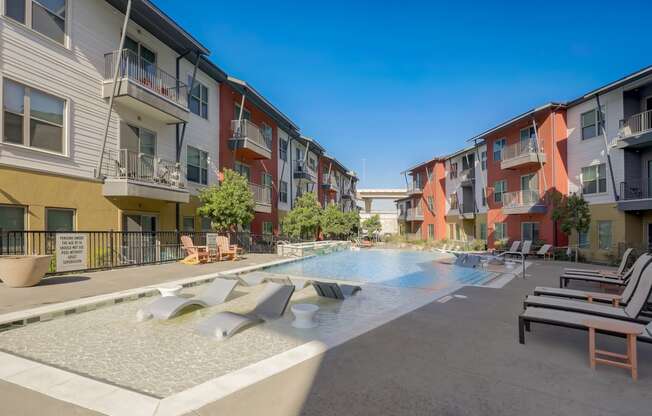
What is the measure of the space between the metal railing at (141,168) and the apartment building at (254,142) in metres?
4.82

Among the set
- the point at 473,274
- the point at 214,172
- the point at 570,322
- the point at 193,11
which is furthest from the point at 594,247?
the point at 193,11

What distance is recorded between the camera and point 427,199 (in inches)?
1575

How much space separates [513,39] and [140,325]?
2206 centimetres

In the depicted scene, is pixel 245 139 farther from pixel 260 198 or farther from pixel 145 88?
pixel 145 88

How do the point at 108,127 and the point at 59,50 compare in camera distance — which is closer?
the point at 59,50

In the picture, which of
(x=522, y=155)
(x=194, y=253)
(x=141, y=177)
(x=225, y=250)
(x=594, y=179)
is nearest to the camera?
(x=141, y=177)

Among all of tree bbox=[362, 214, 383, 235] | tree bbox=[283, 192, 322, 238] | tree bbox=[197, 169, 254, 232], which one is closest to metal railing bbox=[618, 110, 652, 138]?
tree bbox=[283, 192, 322, 238]

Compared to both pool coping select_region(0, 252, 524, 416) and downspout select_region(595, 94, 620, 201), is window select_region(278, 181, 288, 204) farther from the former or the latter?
pool coping select_region(0, 252, 524, 416)

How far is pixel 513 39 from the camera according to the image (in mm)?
18984

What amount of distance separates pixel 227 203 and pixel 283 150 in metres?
15.1

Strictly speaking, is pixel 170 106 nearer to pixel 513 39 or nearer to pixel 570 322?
A: pixel 570 322

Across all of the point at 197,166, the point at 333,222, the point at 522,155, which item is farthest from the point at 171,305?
the point at 333,222

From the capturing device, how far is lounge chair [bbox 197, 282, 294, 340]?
5641 mm

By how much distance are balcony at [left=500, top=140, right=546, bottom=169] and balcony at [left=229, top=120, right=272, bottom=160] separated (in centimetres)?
1724
